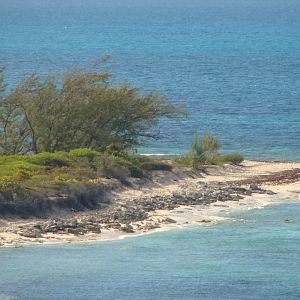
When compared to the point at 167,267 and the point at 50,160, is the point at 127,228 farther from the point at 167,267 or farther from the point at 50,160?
the point at 50,160

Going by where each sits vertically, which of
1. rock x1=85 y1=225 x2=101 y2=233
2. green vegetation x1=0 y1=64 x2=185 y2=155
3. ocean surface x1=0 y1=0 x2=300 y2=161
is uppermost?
green vegetation x1=0 y1=64 x2=185 y2=155

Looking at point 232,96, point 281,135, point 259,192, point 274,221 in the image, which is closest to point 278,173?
point 259,192

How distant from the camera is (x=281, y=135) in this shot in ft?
194

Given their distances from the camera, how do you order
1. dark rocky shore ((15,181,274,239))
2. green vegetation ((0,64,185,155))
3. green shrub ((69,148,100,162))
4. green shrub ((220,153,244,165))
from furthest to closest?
green shrub ((220,153,244,165)) → green vegetation ((0,64,185,155)) → green shrub ((69,148,100,162)) → dark rocky shore ((15,181,274,239))

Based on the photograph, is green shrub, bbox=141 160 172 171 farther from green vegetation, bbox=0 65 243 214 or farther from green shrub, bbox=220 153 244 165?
green shrub, bbox=220 153 244 165

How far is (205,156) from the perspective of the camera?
45.9m

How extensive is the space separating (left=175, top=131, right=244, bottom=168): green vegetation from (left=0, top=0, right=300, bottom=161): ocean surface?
212 inches

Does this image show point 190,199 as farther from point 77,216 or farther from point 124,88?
point 124,88

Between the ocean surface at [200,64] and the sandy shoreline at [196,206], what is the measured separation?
6.92m

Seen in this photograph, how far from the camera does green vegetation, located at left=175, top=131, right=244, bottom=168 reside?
44850mm

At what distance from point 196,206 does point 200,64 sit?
226ft

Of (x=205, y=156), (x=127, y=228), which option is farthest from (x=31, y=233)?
(x=205, y=156)

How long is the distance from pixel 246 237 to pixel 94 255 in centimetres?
473

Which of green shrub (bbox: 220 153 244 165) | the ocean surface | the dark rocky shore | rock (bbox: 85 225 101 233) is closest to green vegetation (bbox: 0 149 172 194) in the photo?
the dark rocky shore
